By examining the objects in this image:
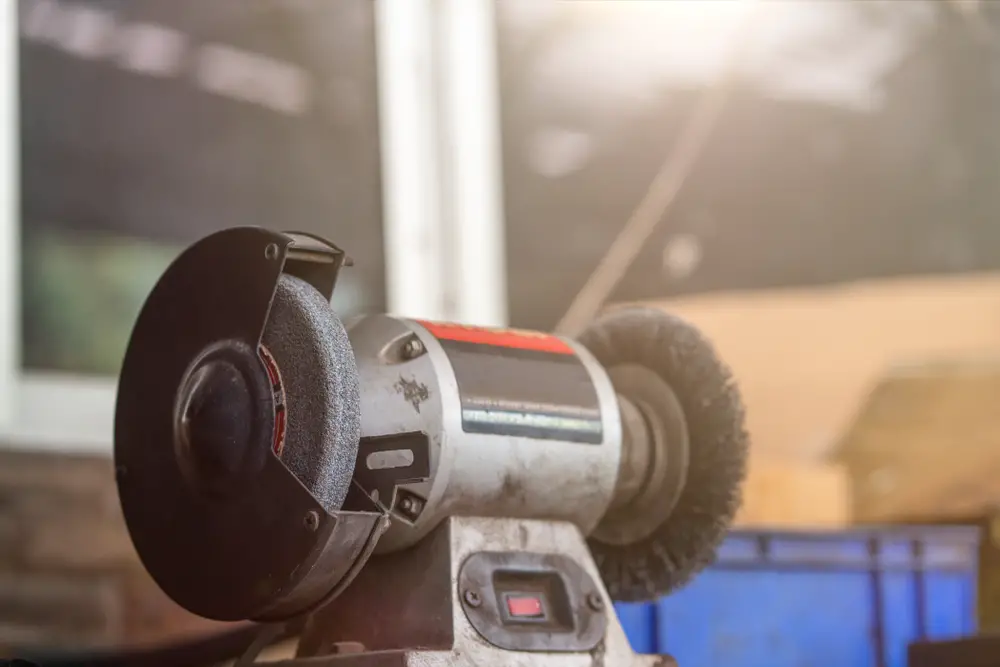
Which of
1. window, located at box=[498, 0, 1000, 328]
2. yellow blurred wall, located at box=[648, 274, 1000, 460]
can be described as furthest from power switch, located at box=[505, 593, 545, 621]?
window, located at box=[498, 0, 1000, 328]

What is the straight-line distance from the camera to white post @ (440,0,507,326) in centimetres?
261

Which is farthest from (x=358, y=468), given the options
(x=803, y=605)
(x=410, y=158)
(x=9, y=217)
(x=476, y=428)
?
(x=410, y=158)

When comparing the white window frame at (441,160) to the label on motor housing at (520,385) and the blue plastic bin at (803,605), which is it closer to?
the blue plastic bin at (803,605)

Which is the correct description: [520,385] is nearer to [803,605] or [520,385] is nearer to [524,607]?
[524,607]

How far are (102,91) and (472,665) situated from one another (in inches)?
58.1

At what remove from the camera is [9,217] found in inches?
79.8

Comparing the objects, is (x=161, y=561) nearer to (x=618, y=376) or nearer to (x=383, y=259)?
(x=618, y=376)

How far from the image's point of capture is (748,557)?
1649 mm

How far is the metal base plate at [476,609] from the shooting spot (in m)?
1.12

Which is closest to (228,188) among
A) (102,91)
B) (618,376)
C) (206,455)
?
(102,91)

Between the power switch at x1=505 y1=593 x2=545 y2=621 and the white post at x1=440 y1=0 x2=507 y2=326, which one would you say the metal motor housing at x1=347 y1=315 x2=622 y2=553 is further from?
the white post at x1=440 y1=0 x2=507 y2=326

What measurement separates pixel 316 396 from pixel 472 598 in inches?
9.9

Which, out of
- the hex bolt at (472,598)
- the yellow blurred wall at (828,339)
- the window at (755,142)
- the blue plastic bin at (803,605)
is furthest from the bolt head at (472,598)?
the window at (755,142)

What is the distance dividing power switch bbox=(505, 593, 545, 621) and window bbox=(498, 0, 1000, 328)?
4.72 feet
